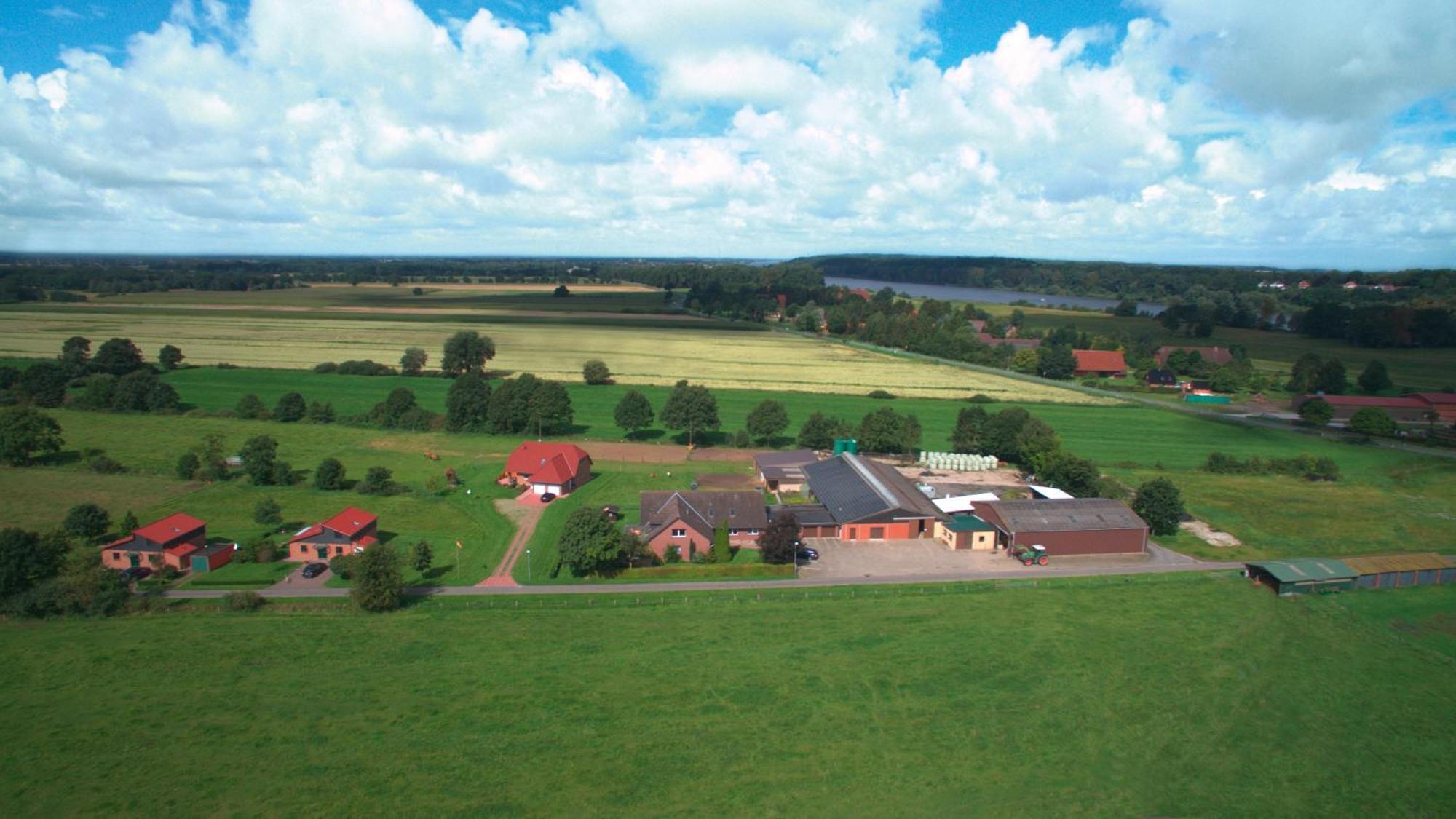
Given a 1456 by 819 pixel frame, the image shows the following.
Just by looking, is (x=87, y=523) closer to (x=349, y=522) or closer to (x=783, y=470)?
(x=349, y=522)

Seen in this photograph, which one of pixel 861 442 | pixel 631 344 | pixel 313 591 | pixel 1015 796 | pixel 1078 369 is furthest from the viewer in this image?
pixel 631 344

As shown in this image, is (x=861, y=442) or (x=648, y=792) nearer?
(x=648, y=792)

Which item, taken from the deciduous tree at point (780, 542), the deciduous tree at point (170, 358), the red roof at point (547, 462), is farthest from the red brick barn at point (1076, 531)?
the deciduous tree at point (170, 358)

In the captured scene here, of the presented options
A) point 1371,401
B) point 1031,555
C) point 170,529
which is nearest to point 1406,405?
point 1371,401

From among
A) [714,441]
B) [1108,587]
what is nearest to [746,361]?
[714,441]

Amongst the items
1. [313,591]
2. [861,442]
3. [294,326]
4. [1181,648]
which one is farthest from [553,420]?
[294,326]

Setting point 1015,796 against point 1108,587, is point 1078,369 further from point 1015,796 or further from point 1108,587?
point 1015,796

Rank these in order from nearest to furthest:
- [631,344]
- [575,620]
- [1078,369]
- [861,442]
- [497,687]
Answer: [497,687] < [575,620] < [861,442] < [1078,369] < [631,344]
